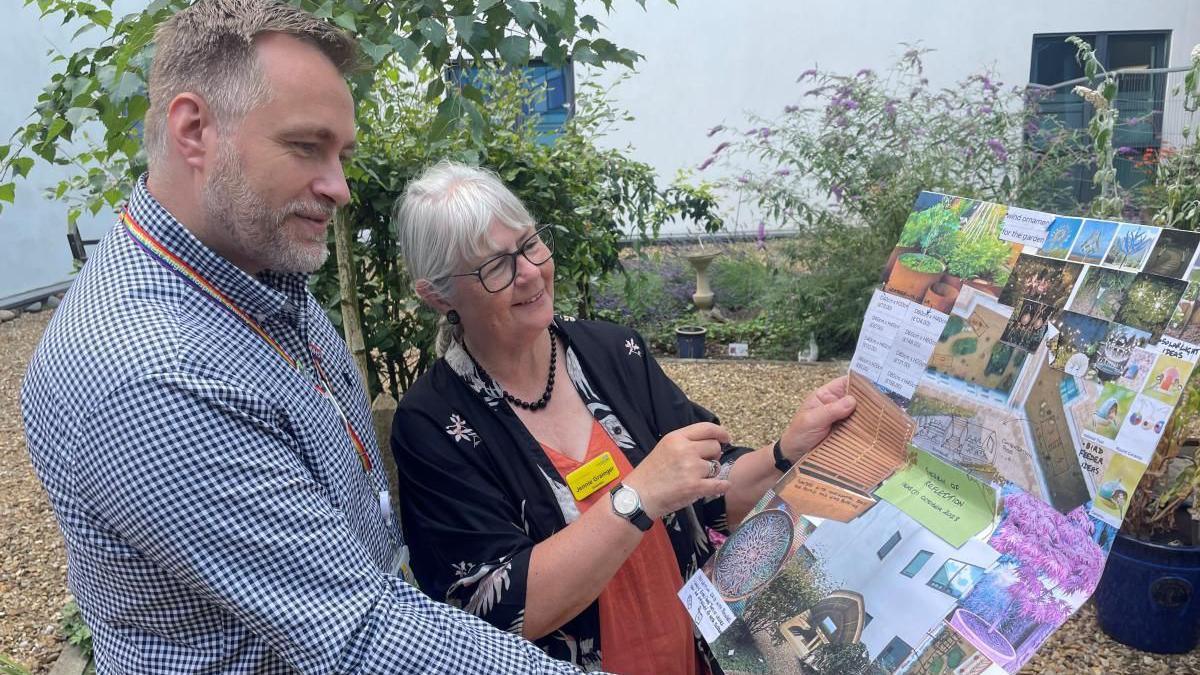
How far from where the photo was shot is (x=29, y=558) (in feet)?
12.7

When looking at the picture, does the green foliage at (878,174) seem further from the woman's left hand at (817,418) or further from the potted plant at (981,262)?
the potted plant at (981,262)

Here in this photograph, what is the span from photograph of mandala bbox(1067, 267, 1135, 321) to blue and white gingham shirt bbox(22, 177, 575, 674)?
32.7 inches

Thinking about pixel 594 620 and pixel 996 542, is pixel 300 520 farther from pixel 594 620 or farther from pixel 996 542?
pixel 996 542

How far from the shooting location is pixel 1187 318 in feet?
3.28

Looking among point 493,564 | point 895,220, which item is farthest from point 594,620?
point 895,220

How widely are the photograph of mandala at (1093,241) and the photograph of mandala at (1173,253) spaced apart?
7 centimetres

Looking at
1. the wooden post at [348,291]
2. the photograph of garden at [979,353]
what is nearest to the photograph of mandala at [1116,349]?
the photograph of garden at [979,353]

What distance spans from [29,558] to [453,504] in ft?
11.0

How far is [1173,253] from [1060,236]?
0.16m

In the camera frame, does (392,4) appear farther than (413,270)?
Yes

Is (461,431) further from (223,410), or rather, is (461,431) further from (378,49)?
(378,49)

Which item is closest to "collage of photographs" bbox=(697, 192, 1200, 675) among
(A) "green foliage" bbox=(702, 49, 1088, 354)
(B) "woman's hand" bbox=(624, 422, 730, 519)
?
(B) "woman's hand" bbox=(624, 422, 730, 519)

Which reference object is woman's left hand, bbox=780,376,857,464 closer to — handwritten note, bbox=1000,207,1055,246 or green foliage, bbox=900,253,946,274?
green foliage, bbox=900,253,946,274

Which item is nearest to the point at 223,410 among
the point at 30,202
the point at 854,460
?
the point at 854,460
